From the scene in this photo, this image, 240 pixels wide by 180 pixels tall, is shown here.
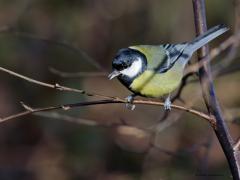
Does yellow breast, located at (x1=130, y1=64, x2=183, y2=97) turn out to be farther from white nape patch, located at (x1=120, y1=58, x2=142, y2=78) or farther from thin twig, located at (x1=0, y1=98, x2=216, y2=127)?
thin twig, located at (x1=0, y1=98, x2=216, y2=127)

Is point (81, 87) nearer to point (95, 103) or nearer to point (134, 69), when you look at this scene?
point (134, 69)

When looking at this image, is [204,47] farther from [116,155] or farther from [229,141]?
[116,155]

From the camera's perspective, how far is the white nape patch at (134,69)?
2874 millimetres

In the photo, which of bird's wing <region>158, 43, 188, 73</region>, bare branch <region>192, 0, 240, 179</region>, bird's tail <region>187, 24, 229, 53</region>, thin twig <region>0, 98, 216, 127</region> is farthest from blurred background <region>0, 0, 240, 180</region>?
thin twig <region>0, 98, 216, 127</region>

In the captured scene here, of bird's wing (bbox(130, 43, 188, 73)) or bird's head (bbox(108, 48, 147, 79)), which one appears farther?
bird's wing (bbox(130, 43, 188, 73))

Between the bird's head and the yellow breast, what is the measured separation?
0.13 ft

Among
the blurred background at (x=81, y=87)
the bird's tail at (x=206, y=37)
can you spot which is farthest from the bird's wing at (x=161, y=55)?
the blurred background at (x=81, y=87)

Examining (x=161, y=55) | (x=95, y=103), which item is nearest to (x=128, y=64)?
(x=161, y=55)

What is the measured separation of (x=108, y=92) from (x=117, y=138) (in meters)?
0.84

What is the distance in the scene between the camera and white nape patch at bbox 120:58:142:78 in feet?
9.43

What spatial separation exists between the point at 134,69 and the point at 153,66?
14 cm

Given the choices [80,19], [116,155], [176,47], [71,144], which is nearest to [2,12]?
[80,19]

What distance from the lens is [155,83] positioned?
297cm

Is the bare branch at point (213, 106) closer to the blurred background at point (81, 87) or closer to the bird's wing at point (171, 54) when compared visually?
the bird's wing at point (171, 54)
